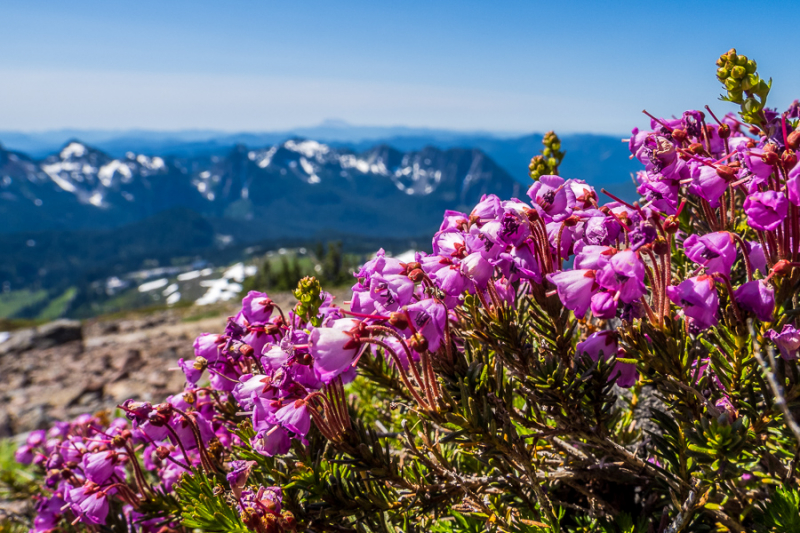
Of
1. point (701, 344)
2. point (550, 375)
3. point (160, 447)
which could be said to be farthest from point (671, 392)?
point (160, 447)

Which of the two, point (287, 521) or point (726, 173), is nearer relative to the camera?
point (726, 173)

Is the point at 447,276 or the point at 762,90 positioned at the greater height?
the point at 762,90

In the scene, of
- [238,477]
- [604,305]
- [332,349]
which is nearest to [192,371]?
[238,477]

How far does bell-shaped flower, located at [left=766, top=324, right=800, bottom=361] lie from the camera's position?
156 centimetres

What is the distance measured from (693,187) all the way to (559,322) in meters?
0.64

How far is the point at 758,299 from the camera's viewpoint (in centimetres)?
152

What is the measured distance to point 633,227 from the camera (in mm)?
1816

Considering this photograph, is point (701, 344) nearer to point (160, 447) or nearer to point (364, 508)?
point (364, 508)

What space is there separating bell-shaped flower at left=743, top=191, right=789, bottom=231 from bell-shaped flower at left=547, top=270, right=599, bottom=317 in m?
0.48

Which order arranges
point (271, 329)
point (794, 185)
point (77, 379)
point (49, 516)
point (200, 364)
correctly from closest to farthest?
point (794, 185) → point (271, 329) → point (200, 364) → point (49, 516) → point (77, 379)

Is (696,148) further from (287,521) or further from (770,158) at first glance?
(287,521)

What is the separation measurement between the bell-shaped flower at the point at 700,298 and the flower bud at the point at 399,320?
0.80m

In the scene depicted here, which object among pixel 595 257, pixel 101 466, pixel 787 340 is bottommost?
pixel 101 466

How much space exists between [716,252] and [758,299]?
175 millimetres
